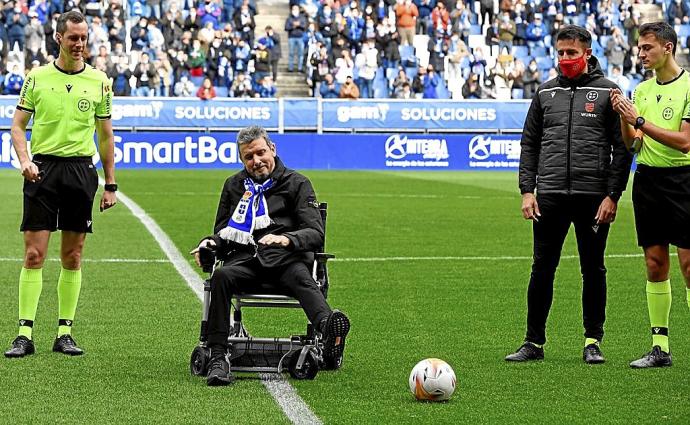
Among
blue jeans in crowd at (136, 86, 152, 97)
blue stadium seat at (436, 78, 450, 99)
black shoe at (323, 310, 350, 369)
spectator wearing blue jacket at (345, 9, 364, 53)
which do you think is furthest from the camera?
spectator wearing blue jacket at (345, 9, 364, 53)

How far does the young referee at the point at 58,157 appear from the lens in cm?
848

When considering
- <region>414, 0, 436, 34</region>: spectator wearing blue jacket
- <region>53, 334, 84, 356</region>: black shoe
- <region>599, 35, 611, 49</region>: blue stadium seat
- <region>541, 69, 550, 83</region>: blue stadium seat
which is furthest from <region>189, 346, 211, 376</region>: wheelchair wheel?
<region>599, 35, 611, 49</region>: blue stadium seat

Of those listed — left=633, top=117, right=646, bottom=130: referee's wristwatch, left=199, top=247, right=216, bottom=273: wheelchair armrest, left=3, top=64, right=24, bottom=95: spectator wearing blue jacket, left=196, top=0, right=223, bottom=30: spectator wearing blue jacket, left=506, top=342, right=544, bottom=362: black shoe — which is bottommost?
left=3, top=64, right=24, bottom=95: spectator wearing blue jacket

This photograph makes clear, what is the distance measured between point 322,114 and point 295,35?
419 cm

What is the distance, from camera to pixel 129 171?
32.7m

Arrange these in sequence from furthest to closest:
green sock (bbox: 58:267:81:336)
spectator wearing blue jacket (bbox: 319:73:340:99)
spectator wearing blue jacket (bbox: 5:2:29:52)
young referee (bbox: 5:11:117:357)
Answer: spectator wearing blue jacket (bbox: 319:73:340:99)
spectator wearing blue jacket (bbox: 5:2:29:52)
green sock (bbox: 58:267:81:336)
young referee (bbox: 5:11:117:357)

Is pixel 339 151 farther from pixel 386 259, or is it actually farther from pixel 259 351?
pixel 259 351

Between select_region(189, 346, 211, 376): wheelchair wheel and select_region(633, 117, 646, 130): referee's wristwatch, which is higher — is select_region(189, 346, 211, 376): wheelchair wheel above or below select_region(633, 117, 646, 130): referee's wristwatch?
below

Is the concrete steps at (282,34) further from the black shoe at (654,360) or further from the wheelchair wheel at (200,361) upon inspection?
the wheelchair wheel at (200,361)

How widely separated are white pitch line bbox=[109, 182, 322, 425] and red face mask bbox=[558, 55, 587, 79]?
254 centimetres

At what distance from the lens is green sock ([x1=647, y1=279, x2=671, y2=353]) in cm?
829

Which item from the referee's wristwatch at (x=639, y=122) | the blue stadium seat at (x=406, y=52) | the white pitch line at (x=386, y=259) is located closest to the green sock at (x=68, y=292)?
the referee's wristwatch at (x=639, y=122)

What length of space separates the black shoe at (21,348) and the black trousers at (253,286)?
4.88ft

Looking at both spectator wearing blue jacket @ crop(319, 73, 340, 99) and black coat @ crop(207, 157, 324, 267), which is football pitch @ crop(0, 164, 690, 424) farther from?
spectator wearing blue jacket @ crop(319, 73, 340, 99)
